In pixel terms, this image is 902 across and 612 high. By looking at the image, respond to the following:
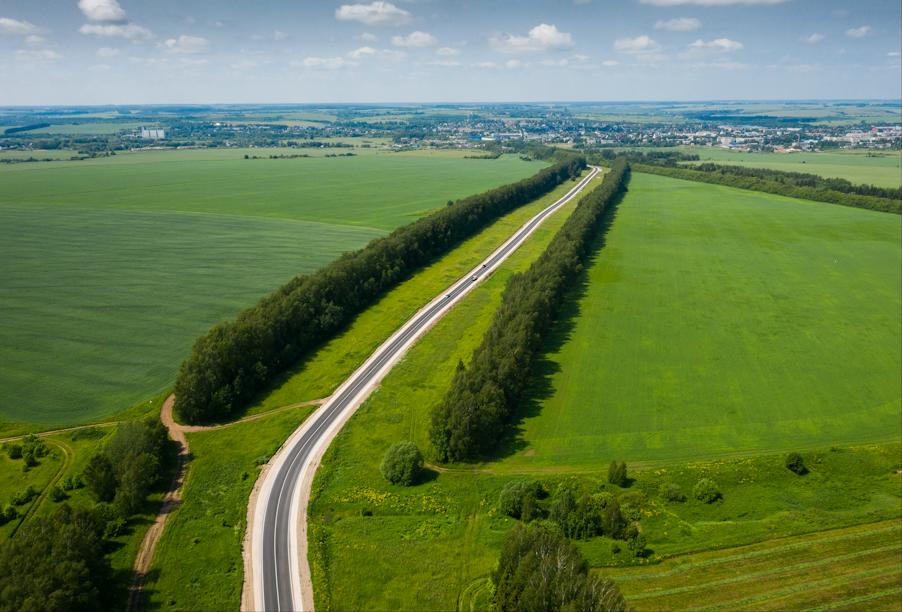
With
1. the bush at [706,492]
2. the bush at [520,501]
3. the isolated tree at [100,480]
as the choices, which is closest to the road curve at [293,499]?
the isolated tree at [100,480]

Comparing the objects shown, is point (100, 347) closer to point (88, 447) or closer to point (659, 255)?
point (88, 447)

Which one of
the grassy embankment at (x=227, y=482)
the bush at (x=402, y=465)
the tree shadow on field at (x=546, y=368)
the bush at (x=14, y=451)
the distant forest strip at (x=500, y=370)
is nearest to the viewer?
the grassy embankment at (x=227, y=482)

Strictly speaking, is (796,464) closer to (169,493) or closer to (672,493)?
(672,493)

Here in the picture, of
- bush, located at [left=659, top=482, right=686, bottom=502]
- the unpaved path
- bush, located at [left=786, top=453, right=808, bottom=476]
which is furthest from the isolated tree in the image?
bush, located at [left=786, top=453, right=808, bottom=476]

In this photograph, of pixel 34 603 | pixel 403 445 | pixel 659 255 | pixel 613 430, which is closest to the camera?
pixel 34 603

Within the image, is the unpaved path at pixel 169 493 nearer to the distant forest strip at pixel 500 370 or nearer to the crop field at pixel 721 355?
the distant forest strip at pixel 500 370

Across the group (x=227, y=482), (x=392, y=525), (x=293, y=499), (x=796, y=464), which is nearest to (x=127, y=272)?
(x=227, y=482)

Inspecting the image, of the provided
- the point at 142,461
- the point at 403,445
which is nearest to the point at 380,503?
the point at 403,445
